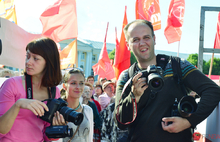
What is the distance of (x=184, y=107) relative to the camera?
1.55m

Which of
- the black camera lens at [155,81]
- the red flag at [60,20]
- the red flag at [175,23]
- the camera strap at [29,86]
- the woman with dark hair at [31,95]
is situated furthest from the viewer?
the red flag at [175,23]

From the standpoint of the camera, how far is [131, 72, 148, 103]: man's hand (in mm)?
1618

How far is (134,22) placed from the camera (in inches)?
75.8

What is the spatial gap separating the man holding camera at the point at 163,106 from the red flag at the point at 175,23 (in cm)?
661

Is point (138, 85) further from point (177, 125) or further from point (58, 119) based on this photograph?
point (58, 119)

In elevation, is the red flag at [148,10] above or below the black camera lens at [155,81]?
above

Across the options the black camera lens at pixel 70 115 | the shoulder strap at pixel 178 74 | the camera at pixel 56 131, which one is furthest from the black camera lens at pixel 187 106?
the camera at pixel 56 131

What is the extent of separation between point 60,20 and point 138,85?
5.96 metres

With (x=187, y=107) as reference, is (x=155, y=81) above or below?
above

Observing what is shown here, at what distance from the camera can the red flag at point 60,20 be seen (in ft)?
22.1

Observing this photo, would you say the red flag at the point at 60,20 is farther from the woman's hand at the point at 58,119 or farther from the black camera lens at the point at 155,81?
the black camera lens at the point at 155,81

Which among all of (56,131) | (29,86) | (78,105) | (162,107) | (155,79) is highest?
(155,79)

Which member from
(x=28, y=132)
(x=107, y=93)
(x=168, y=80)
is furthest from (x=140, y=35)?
(x=107, y=93)

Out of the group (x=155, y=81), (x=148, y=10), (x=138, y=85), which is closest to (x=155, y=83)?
(x=155, y=81)
